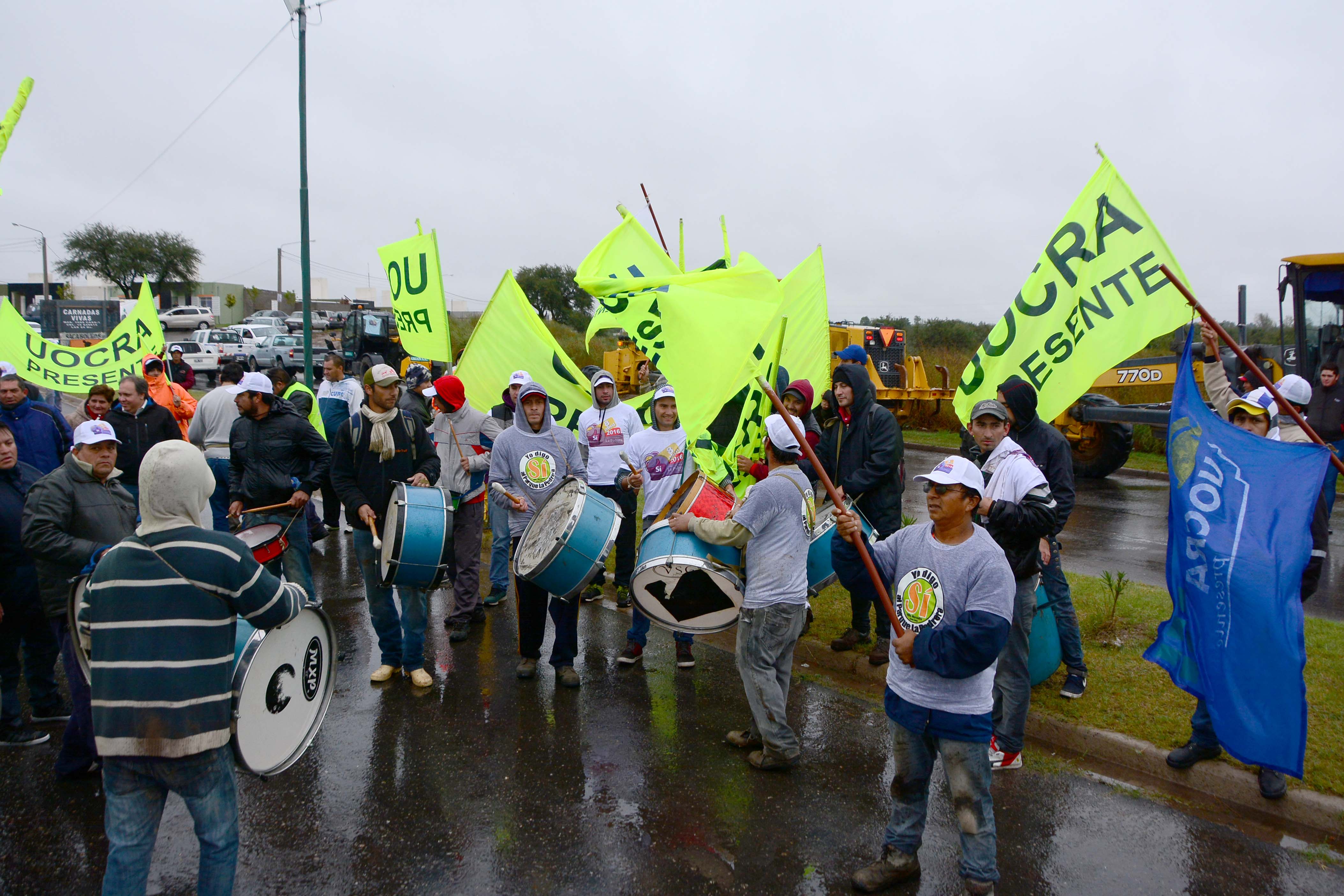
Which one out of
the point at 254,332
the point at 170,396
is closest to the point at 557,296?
the point at 254,332

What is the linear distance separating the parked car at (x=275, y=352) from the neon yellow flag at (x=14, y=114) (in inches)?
1239

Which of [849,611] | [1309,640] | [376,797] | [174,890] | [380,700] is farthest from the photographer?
[849,611]

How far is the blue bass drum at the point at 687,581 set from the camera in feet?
15.3

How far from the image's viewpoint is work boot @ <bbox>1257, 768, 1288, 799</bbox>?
4.03 metres

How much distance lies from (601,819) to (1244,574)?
126 inches

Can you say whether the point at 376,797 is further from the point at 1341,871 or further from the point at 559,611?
the point at 1341,871

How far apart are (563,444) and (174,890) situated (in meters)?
3.45

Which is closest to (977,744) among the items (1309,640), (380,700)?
(380,700)

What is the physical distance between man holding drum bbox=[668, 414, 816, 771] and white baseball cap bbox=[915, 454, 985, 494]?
1.19 meters

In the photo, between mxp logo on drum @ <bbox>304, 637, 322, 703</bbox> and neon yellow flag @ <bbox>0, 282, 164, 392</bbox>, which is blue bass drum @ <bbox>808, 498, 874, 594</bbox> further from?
neon yellow flag @ <bbox>0, 282, 164, 392</bbox>

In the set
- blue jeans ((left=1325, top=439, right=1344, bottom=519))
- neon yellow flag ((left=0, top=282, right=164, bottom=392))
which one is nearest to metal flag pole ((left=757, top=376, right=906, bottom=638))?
blue jeans ((left=1325, top=439, right=1344, bottom=519))

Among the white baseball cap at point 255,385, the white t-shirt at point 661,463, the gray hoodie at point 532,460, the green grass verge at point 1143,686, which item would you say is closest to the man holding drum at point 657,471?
the white t-shirt at point 661,463

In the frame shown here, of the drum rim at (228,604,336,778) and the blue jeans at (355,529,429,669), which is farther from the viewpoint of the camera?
the blue jeans at (355,529,429,669)

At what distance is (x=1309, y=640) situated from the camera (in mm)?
5910
